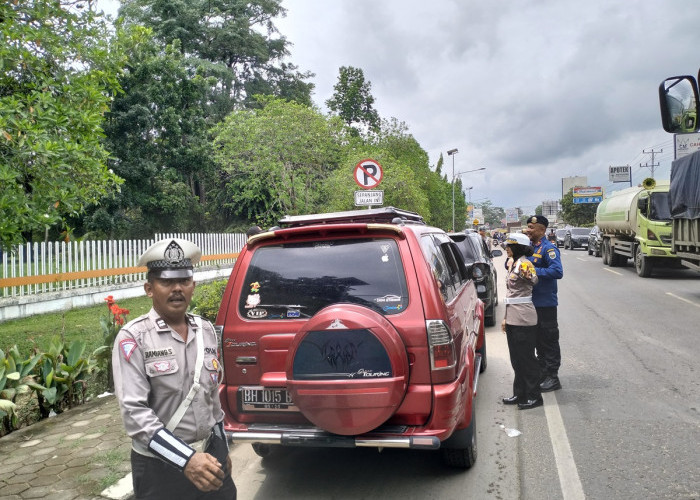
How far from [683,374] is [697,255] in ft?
22.1

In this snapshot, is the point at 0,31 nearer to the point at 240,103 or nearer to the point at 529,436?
the point at 529,436

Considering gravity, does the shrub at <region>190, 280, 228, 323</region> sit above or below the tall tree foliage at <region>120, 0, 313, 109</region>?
below

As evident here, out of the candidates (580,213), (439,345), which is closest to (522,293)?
(439,345)

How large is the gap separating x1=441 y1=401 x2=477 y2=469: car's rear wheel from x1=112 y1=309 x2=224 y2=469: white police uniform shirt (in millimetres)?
2016

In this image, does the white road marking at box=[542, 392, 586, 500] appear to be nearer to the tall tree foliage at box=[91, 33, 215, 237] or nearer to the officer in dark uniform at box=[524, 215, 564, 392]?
the officer in dark uniform at box=[524, 215, 564, 392]

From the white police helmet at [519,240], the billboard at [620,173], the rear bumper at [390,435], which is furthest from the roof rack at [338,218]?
the billboard at [620,173]

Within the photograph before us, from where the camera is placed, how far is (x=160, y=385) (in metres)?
2.27

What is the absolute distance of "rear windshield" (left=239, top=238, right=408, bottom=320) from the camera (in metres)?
3.61

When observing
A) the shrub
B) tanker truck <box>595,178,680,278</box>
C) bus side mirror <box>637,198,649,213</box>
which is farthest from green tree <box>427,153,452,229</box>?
the shrub

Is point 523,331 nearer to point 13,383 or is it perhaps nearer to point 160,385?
point 160,385

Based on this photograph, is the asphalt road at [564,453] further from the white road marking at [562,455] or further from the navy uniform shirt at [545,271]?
the navy uniform shirt at [545,271]

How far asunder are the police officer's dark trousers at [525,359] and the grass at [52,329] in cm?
526

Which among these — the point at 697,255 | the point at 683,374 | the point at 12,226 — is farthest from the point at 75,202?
the point at 697,255

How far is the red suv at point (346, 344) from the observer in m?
3.34
